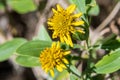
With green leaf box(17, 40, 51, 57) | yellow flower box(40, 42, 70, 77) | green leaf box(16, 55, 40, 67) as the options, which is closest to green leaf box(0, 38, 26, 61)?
green leaf box(16, 55, 40, 67)

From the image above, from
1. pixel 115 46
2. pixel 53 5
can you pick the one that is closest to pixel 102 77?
pixel 115 46

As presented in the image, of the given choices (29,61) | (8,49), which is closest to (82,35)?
(29,61)

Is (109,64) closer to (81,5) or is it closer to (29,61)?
(81,5)

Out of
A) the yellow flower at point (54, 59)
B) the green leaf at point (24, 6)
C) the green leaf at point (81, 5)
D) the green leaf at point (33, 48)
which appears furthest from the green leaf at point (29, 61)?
the green leaf at point (24, 6)

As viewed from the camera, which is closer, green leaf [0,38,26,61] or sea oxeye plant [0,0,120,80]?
sea oxeye plant [0,0,120,80]

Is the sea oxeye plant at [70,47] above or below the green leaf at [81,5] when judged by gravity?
below

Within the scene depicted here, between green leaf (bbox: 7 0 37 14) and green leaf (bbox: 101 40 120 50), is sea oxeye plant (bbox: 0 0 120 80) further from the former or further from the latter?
green leaf (bbox: 7 0 37 14)

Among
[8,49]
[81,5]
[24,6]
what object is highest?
[81,5]

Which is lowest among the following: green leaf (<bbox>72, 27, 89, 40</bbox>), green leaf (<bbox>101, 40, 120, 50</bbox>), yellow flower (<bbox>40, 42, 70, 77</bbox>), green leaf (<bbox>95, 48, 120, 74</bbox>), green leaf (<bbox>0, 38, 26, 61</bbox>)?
green leaf (<bbox>0, 38, 26, 61</bbox>)

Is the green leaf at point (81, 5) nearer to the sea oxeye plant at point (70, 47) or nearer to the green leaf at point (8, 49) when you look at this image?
the sea oxeye plant at point (70, 47)
